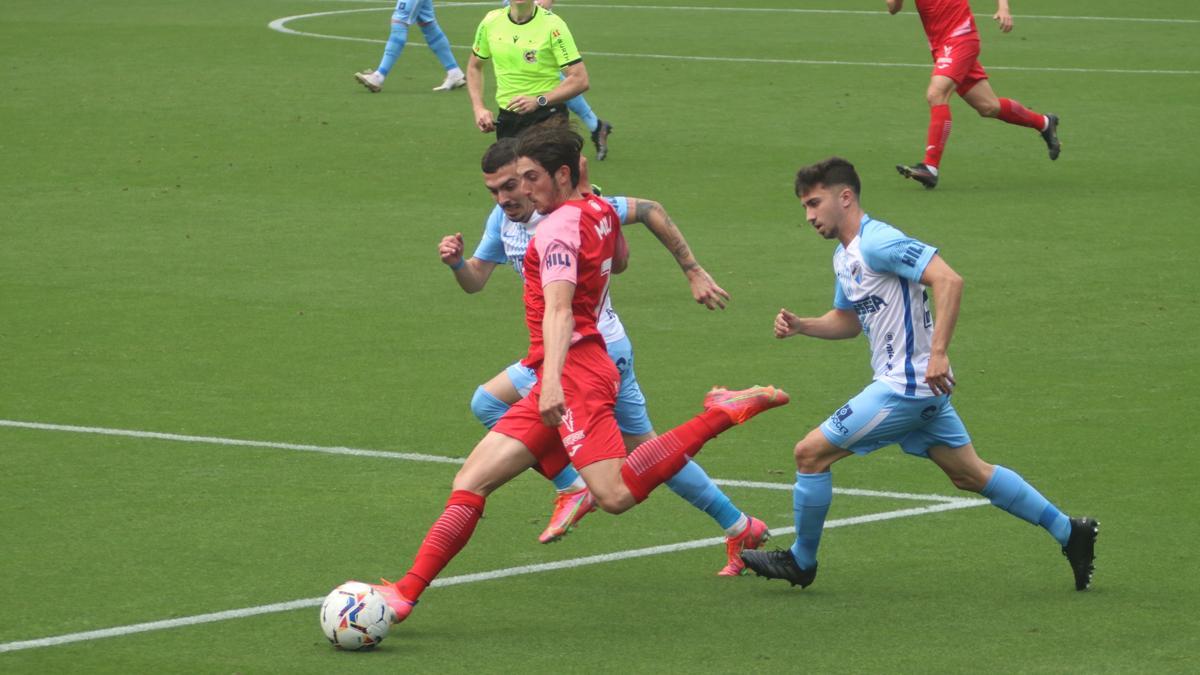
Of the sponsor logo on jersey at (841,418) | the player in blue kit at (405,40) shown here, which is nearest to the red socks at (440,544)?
the sponsor logo on jersey at (841,418)

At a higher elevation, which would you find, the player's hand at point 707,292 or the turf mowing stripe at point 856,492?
the player's hand at point 707,292

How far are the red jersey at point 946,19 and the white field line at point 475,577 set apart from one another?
964 cm

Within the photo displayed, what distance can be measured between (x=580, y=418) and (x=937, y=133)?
1168cm

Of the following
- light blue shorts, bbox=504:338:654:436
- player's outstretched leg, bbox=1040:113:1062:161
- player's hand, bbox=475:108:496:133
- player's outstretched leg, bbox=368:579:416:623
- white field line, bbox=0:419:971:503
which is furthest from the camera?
player's outstretched leg, bbox=1040:113:1062:161

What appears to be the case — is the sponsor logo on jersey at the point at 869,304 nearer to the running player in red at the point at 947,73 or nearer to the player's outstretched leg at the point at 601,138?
the running player in red at the point at 947,73

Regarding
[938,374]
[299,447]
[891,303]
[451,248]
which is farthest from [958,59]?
[938,374]

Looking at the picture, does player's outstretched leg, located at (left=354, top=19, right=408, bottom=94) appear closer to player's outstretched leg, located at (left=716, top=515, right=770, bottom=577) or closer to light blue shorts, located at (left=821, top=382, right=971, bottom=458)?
player's outstretched leg, located at (left=716, top=515, right=770, bottom=577)

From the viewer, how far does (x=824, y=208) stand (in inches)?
323

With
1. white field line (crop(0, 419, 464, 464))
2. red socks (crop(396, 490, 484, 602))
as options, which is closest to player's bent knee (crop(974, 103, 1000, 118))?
white field line (crop(0, 419, 464, 464))

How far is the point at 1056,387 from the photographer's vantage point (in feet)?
39.7

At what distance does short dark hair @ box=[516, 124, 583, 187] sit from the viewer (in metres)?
7.96

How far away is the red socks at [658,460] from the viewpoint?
783cm

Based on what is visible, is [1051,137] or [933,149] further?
[1051,137]

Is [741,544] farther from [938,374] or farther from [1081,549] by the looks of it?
[1081,549]
